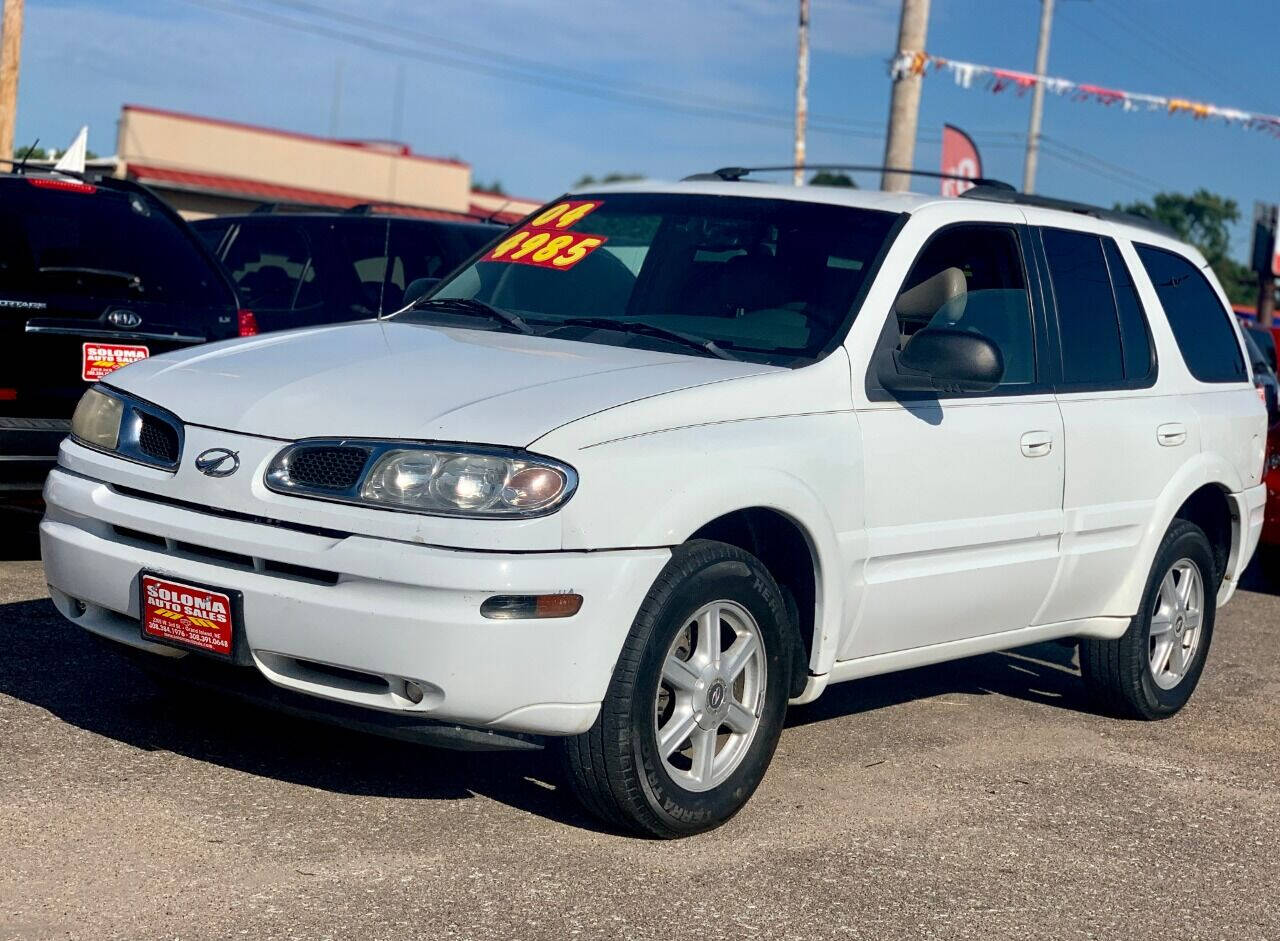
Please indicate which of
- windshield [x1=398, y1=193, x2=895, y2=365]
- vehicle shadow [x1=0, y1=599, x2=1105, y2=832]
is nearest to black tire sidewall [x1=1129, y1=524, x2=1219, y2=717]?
vehicle shadow [x1=0, y1=599, x2=1105, y2=832]

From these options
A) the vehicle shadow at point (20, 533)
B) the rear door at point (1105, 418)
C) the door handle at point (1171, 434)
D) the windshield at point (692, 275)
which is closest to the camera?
the windshield at point (692, 275)

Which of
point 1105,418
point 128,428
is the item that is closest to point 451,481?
point 128,428

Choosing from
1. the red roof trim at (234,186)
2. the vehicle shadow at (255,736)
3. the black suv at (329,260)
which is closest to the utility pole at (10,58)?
the black suv at (329,260)

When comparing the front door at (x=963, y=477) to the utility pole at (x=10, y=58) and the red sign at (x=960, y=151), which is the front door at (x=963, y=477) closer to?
the red sign at (x=960, y=151)

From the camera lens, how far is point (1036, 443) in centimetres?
562

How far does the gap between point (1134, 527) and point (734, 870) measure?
2.48 metres

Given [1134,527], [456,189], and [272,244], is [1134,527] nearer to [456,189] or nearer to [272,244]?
[272,244]

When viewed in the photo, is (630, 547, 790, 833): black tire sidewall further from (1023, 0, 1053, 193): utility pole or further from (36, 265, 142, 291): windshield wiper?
(1023, 0, 1053, 193): utility pole

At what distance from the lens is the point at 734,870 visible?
4402 millimetres

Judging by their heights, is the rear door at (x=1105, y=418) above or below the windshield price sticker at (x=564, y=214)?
below

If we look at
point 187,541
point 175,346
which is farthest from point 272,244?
point 187,541

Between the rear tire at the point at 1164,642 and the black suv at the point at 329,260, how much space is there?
15.0 ft

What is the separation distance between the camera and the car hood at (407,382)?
14.1 ft

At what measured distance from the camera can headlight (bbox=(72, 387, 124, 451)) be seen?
481 centimetres
